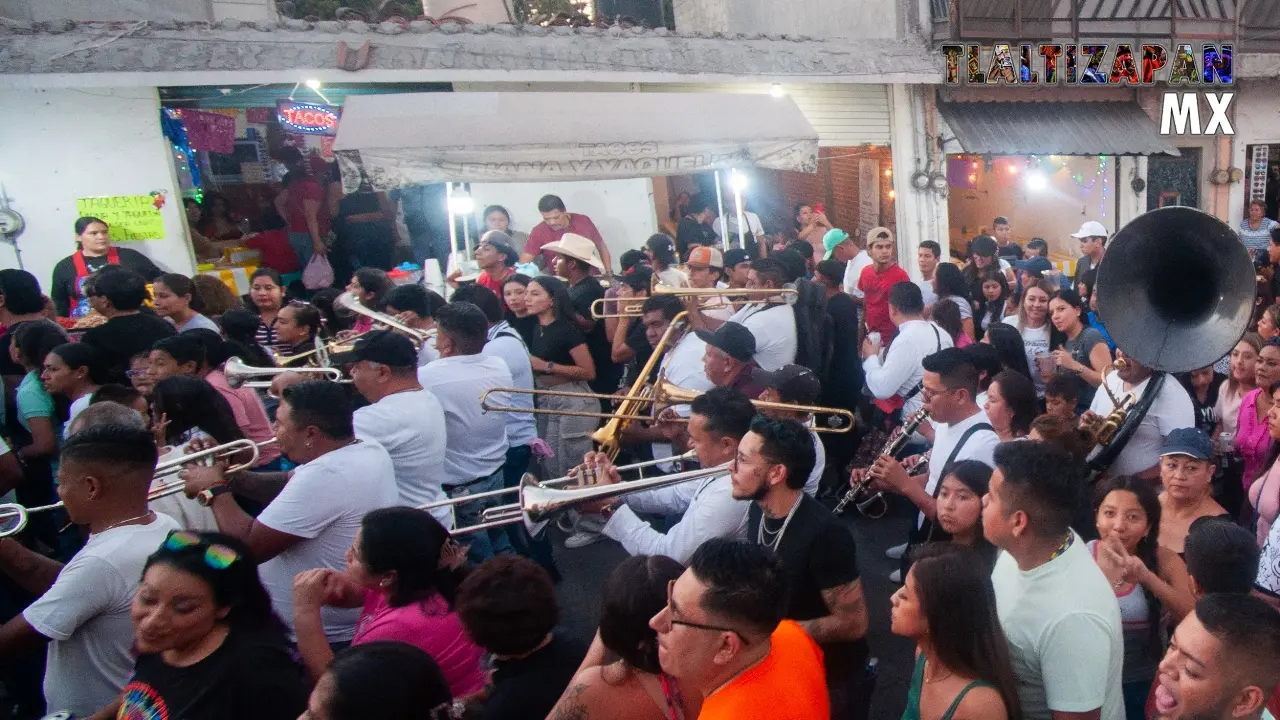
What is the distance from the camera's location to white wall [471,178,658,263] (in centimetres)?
1012

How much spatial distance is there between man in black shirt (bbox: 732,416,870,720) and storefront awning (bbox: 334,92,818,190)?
5325 millimetres

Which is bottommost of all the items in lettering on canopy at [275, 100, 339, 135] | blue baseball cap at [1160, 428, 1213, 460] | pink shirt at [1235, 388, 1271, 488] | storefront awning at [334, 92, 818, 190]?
pink shirt at [1235, 388, 1271, 488]

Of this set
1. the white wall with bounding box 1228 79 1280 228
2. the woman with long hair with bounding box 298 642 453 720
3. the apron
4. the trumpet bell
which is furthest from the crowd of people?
the white wall with bounding box 1228 79 1280 228

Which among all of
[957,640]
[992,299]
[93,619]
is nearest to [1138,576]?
[957,640]

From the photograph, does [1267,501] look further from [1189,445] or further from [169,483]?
[169,483]

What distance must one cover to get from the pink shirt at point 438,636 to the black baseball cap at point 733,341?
237cm

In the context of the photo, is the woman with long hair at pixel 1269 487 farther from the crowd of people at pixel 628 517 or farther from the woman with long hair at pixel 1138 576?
the woman with long hair at pixel 1138 576

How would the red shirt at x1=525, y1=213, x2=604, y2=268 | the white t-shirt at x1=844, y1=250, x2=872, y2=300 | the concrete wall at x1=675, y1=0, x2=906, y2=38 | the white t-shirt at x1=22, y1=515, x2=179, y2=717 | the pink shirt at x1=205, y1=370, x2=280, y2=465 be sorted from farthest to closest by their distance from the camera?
the concrete wall at x1=675, y1=0, x2=906, y2=38 < the red shirt at x1=525, y1=213, x2=604, y2=268 < the white t-shirt at x1=844, y1=250, x2=872, y2=300 < the pink shirt at x1=205, y1=370, x2=280, y2=465 < the white t-shirt at x1=22, y1=515, x2=179, y2=717

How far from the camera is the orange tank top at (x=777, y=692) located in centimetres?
224

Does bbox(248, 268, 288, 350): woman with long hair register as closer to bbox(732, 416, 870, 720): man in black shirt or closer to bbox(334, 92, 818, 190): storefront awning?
bbox(334, 92, 818, 190): storefront awning

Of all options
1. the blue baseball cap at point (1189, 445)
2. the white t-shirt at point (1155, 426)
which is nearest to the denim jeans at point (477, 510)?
the white t-shirt at point (1155, 426)

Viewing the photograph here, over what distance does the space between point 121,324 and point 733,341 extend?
3.50 m

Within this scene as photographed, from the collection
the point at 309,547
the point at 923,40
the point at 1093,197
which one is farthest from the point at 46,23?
the point at 1093,197

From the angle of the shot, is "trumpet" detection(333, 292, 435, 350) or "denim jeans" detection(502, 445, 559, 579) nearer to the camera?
"denim jeans" detection(502, 445, 559, 579)
